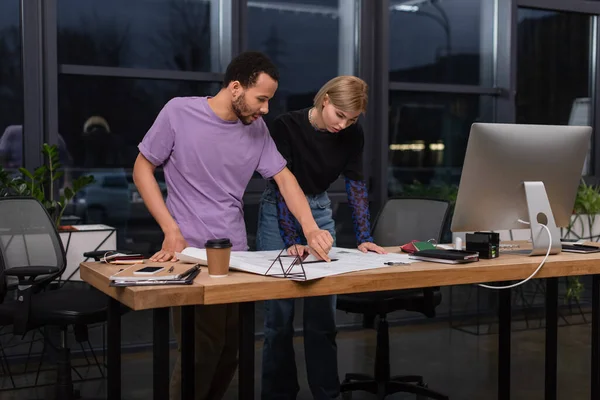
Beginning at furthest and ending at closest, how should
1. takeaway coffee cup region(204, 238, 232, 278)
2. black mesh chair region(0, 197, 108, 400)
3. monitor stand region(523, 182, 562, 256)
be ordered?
black mesh chair region(0, 197, 108, 400), monitor stand region(523, 182, 562, 256), takeaway coffee cup region(204, 238, 232, 278)

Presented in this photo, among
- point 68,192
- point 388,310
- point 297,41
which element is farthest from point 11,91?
point 388,310

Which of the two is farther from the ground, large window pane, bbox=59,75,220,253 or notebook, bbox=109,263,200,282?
large window pane, bbox=59,75,220,253

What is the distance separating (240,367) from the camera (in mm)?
2115

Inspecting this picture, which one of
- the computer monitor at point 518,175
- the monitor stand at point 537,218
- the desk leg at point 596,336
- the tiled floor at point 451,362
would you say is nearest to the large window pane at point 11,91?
the tiled floor at point 451,362

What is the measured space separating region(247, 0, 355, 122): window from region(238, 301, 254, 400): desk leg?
2.97 metres

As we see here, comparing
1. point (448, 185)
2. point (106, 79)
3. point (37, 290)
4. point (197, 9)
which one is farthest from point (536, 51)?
point (37, 290)

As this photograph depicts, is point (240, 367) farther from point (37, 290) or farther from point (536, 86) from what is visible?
point (536, 86)

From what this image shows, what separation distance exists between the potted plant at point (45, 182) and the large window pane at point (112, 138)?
0.26 meters

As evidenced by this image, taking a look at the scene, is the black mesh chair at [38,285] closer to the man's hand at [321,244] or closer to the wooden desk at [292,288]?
the wooden desk at [292,288]

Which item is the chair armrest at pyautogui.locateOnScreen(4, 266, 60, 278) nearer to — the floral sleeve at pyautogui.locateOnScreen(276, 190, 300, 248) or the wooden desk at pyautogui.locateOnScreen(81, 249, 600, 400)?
the wooden desk at pyautogui.locateOnScreen(81, 249, 600, 400)

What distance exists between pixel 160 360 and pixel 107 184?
2705 millimetres

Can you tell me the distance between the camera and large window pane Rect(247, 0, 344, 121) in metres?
4.88

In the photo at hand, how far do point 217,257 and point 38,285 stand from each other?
1.78 m

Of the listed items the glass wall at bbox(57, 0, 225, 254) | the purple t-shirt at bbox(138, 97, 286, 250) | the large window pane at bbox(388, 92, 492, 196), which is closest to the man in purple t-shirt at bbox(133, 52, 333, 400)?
the purple t-shirt at bbox(138, 97, 286, 250)
